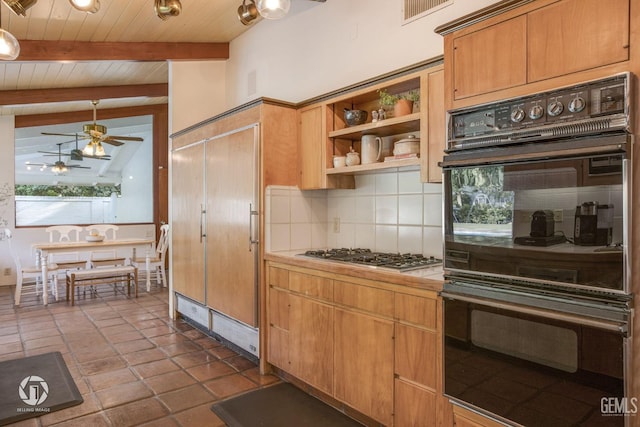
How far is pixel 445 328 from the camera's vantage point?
1.75m

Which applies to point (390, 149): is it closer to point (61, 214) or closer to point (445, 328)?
point (445, 328)

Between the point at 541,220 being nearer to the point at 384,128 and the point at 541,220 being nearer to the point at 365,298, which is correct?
the point at 365,298

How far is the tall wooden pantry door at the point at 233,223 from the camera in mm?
3016

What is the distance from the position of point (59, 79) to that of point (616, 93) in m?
5.84

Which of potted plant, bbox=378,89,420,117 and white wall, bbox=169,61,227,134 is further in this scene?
white wall, bbox=169,61,227,134

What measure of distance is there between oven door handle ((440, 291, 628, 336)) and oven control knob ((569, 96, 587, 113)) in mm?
716

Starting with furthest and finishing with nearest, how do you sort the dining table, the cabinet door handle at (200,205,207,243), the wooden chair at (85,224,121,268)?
the wooden chair at (85,224,121,268) → the dining table → the cabinet door handle at (200,205,207,243)

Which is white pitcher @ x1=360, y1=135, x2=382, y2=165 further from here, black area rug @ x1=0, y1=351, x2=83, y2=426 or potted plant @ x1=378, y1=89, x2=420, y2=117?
black area rug @ x1=0, y1=351, x2=83, y2=426

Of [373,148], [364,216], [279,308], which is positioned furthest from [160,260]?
[373,148]

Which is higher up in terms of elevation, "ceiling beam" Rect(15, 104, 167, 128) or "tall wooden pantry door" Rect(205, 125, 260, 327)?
"ceiling beam" Rect(15, 104, 167, 128)

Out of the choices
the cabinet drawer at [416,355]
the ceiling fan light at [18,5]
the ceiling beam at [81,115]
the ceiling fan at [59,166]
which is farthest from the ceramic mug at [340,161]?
the ceiling fan at [59,166]

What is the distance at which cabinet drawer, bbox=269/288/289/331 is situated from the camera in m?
2.75

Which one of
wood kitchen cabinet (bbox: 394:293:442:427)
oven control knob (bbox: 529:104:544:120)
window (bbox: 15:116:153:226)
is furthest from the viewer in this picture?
window (bbox: 15:116:153:226)

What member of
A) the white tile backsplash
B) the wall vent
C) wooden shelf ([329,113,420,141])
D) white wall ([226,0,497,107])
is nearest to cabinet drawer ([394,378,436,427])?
the white tile backsplash
